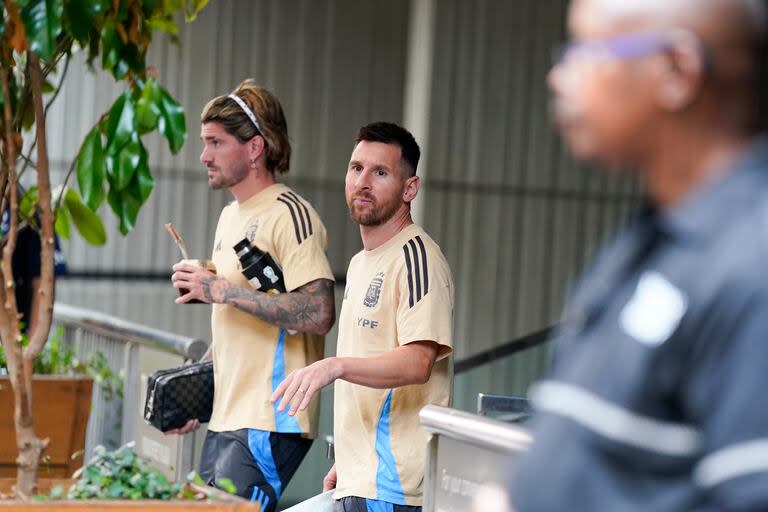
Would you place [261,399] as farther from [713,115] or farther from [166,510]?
[713,115]

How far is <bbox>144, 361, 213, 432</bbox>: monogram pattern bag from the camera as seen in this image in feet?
12.4

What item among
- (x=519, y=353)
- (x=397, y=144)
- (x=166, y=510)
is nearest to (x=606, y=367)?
(x=166, y=510)

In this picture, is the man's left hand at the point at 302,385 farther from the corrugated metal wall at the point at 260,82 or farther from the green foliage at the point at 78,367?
the corrugated metal wall at the point at 260,82

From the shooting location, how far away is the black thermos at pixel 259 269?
3703 millimetres

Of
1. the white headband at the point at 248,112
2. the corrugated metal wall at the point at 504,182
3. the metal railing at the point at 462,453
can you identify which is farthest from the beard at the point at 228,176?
the corrugated metal wall at the point at 504,182

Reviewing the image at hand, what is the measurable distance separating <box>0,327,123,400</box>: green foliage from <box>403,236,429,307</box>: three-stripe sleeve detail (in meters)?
2.12

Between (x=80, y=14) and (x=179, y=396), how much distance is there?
4.61ft

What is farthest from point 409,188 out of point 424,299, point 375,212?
point 424,299

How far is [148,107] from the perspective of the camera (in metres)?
3.39

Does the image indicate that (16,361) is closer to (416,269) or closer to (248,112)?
(416,269)

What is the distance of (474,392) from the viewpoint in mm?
7145

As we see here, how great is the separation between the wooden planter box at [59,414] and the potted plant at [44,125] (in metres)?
1.03

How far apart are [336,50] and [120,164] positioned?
10179 millimetres

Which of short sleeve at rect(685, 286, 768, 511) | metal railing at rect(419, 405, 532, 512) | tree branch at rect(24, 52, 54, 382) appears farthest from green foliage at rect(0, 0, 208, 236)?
short sleeve at rect(685, 286, 768, 511)
